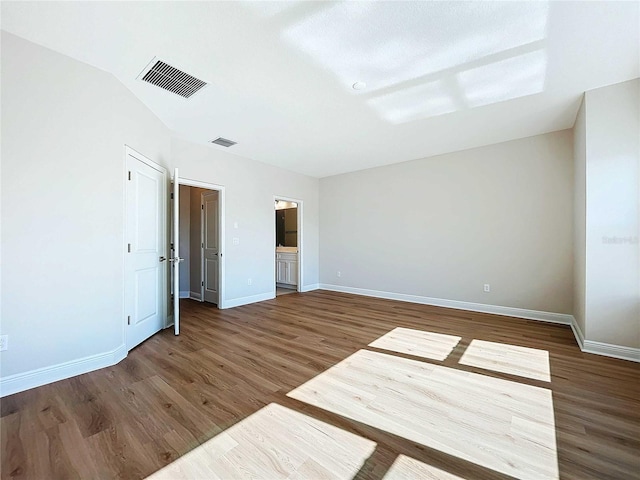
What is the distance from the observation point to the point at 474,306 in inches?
179

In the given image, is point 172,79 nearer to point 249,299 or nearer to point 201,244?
point 201,244

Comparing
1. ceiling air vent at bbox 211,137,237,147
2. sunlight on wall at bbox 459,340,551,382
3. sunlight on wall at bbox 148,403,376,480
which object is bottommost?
sunlight on wall at bbox 459,340,551,382

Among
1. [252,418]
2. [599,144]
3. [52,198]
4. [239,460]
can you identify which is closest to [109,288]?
[52,198]

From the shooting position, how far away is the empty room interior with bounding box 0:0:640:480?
1.62 m

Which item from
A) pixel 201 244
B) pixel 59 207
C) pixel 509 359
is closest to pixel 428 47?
pixel 509 359

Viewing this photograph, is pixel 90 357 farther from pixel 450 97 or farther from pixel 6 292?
pixel 450 97

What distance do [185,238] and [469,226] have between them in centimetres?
578

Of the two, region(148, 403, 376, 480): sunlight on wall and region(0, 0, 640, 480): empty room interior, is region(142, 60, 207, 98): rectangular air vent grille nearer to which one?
region(0, 0, 640, 480): empty room interior

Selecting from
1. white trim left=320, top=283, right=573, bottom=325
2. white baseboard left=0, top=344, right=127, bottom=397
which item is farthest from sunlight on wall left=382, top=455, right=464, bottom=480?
white trim left=320, top=283, right=573, bottom=325

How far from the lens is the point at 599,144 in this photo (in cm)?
280

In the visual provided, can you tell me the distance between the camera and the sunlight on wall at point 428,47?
1.85 metres

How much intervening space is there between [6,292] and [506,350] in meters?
4.51

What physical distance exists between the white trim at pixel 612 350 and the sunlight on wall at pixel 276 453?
2.82 meters

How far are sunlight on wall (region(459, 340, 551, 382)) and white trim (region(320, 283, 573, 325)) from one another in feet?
4.59
